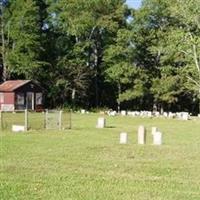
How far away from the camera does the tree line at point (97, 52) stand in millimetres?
73375

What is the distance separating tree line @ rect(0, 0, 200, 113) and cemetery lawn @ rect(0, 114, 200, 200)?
4775 centimetres

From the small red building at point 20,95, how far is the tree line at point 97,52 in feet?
9.08

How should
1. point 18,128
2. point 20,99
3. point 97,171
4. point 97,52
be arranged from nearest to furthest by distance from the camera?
point 97,171 → point 18,128 → point 20,99 → point 97,52

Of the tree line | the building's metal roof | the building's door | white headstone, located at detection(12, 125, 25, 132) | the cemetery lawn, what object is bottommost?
the cemetery lawn

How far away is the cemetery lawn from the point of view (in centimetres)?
1263

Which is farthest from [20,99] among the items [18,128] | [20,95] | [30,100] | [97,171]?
[97,171]

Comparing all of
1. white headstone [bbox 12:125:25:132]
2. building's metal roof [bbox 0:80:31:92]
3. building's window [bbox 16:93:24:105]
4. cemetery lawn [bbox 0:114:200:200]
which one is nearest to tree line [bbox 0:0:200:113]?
building's metal roof [bbox 0:80:31:92]

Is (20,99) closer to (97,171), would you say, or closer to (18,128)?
(18,128)

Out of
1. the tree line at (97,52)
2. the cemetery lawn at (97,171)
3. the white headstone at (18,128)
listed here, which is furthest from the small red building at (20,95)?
the cemetery lawn at (97,171)

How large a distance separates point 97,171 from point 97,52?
65.4 metres

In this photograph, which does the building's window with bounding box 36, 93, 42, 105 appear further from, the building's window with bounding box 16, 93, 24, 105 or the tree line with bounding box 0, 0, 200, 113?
the tree line with bounding box 0, 0, 200, 113

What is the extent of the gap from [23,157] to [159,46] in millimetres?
55437

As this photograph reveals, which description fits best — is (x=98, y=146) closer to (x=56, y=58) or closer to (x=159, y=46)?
(x=159, y=46)

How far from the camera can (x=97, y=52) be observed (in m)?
81.0
